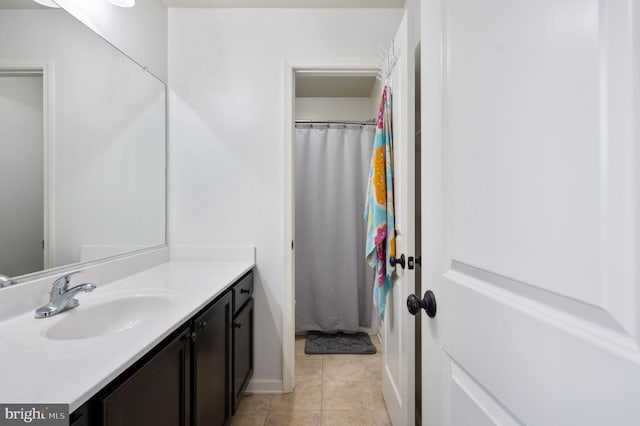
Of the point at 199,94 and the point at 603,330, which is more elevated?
the point at 199,94

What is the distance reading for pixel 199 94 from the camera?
198 cm

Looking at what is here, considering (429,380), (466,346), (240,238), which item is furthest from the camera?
(240,238)

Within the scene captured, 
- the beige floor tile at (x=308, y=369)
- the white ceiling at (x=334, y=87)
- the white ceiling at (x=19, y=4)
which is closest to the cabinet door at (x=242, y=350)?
the beige floor tile at (x=308, y=369)

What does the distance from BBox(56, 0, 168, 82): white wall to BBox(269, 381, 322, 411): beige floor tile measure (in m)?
2.22

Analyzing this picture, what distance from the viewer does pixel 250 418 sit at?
170cm

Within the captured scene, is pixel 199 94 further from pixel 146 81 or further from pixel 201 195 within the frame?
pixel 201 195

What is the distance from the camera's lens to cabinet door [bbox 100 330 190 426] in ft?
2.30

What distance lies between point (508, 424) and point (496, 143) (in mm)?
459

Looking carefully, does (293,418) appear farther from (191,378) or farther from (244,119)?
(244,119)

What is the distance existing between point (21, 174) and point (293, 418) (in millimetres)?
1747

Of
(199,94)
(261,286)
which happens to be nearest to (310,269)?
(261,286)

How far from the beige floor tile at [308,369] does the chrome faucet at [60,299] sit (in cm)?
152

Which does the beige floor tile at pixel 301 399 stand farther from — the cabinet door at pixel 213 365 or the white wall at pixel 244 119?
the cabinet door at pixel 213 365
